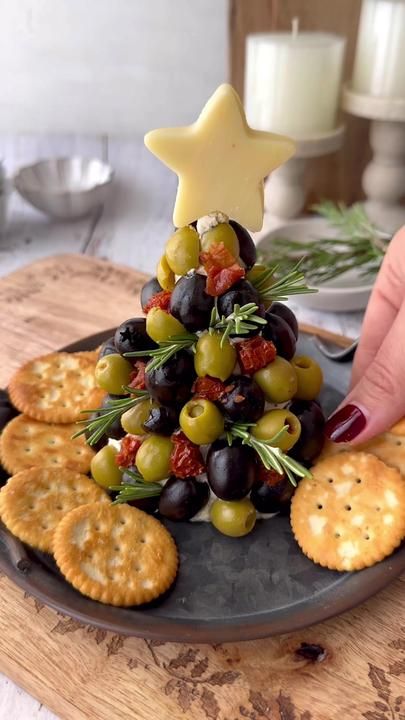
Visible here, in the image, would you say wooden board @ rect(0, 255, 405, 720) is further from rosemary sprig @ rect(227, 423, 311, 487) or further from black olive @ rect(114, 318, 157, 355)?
black olive @ rect(114, 318, 157, 355)

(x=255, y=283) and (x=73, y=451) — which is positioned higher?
(x=255, y=283)

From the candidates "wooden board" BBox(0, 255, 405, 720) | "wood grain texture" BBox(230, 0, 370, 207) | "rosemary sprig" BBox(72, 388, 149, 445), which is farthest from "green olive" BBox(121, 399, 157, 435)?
"wood grain texture" BBox(230, 0, 370, 207)

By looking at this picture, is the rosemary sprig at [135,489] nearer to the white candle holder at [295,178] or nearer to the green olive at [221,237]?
the green olive at [221,237]

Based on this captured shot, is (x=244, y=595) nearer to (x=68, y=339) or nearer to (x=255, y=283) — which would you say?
(x=255, y=283)

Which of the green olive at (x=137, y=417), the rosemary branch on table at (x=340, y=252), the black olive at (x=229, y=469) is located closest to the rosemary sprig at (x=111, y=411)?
the green olive at (x=137, y=417)

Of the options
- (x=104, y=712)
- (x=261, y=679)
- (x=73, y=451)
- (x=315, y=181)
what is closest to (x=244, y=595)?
(x=261, y=679)

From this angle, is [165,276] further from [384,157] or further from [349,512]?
[384,157]
